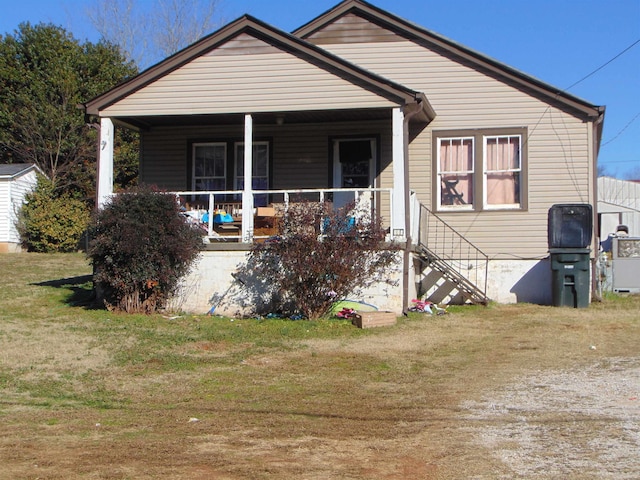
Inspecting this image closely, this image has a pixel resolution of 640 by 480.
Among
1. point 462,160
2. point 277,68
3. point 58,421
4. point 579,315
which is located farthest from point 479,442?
point 462,160

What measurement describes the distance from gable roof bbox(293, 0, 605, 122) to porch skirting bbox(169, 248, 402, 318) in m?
6.04

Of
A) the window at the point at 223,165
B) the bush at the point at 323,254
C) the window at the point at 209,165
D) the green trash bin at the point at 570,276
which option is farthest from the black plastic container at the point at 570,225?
the window at the point at 209,165

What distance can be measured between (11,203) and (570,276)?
2130 centimetres

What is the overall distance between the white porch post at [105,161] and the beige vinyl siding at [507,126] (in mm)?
6120

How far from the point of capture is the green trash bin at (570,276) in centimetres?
1411

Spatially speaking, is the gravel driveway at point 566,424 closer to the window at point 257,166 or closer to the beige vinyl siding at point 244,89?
the beige vinyl siding at point 244,89

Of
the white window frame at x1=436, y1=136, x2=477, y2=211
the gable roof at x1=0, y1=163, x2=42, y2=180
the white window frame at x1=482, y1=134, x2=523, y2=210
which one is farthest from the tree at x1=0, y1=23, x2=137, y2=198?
Result: the white window frame at x1=482, y1=134, x2=523, y2=210

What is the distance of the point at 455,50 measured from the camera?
619 inches

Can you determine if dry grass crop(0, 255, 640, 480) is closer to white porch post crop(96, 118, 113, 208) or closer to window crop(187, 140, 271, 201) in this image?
white porch post crop(96, 118, 113, 208)

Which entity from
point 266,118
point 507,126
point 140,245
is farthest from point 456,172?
point 140,245

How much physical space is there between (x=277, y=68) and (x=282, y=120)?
5.68 ft

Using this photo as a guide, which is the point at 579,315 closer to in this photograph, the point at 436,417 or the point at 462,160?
the point at 462,160

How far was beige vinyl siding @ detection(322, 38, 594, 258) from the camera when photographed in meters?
15.3

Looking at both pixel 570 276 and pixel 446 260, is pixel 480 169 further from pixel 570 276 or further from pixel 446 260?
pixel 570 276
